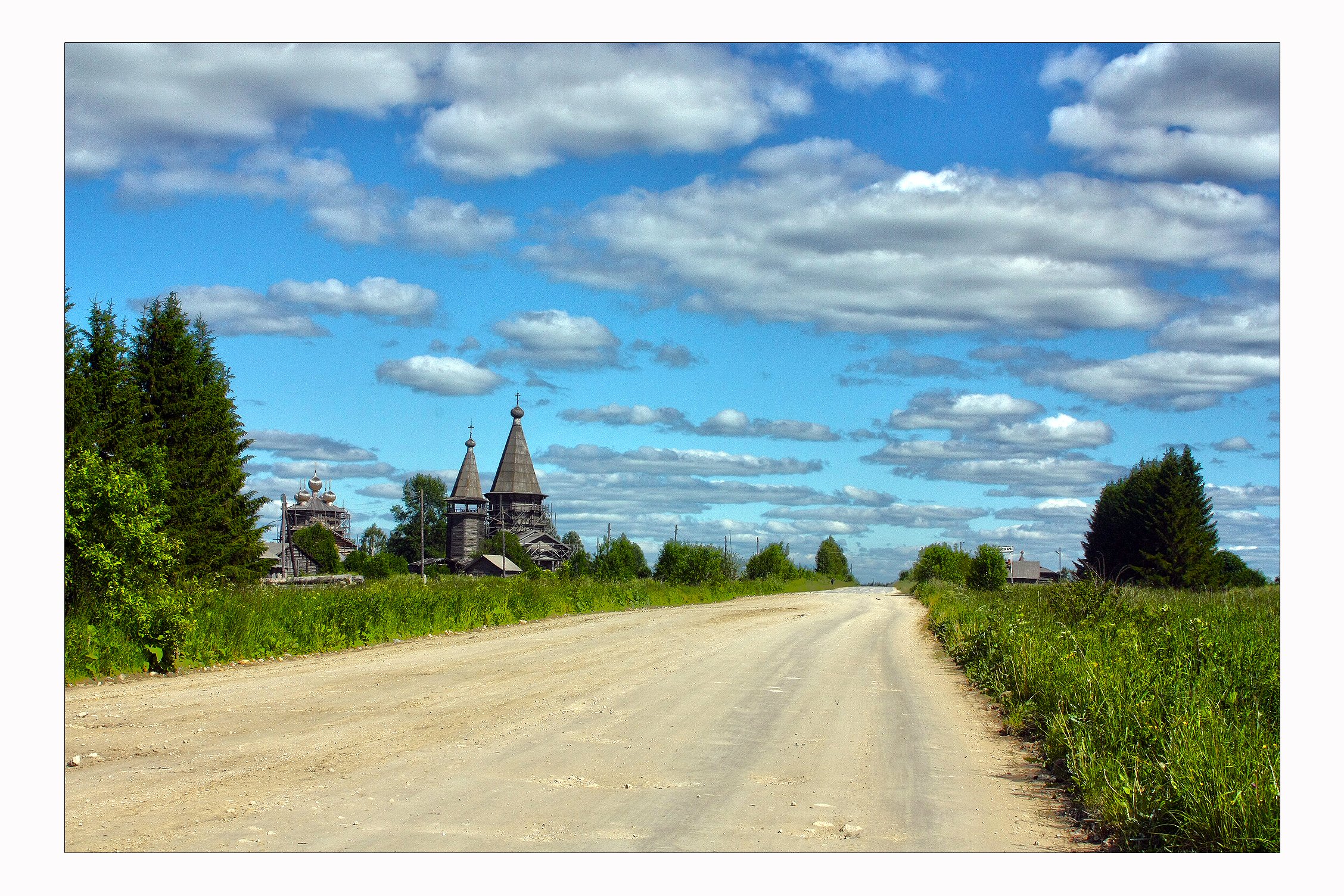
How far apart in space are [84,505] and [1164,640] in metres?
15.3

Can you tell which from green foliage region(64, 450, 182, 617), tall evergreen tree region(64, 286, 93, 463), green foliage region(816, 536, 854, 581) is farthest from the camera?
green foliage region(816, 536, 854, 581)

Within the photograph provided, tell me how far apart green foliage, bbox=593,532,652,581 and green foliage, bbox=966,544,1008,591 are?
17812mm

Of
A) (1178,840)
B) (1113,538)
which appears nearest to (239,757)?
(1178,840)

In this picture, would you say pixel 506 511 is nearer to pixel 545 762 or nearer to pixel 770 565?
pixel 770 565

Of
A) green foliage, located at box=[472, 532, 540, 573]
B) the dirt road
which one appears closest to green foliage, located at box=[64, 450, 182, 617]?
the dirt road

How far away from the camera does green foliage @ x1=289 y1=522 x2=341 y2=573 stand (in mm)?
98375

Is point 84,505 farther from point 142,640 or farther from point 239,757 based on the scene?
point 239,757

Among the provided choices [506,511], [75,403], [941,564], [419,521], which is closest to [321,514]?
[419,521]

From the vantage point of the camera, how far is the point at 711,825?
6.85 meters

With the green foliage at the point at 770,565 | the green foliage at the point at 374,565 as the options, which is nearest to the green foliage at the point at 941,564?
the green foliage at the point at 770,565

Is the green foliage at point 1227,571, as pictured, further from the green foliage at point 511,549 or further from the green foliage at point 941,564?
the green foliage at point 511,549

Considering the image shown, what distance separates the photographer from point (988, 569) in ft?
171

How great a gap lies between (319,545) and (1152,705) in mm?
104837

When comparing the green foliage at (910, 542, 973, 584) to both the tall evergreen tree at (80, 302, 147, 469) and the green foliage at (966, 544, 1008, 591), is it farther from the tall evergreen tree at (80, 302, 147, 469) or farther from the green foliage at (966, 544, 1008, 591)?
the tall evergreen tree at (80, 302, 147, 469)
